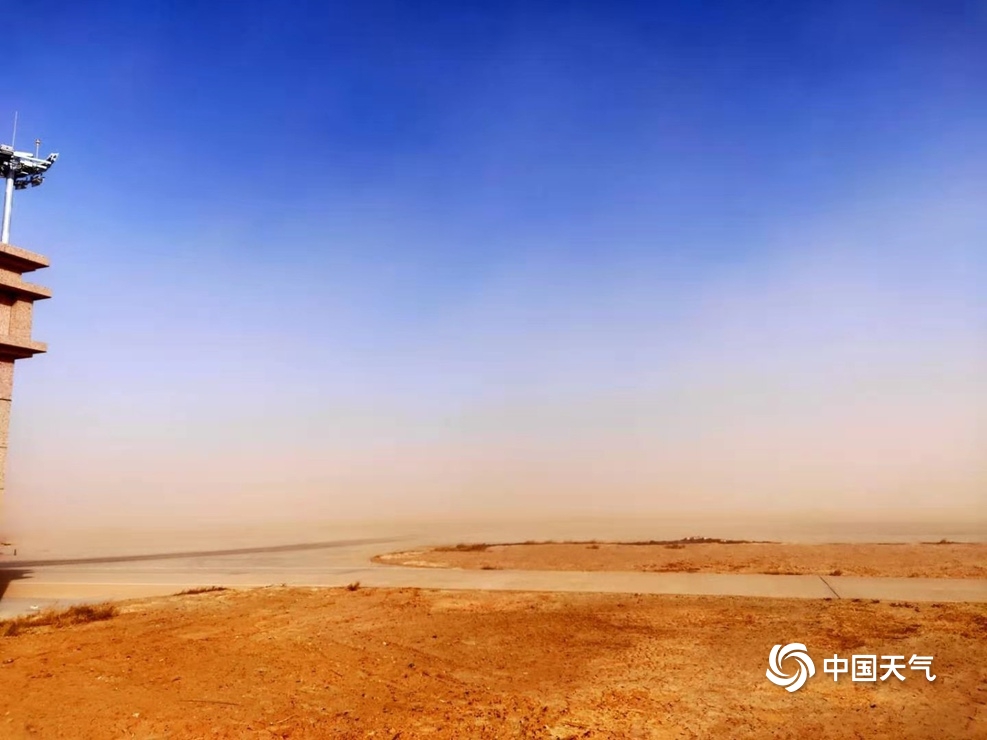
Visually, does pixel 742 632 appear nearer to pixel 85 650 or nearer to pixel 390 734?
pixel 390 734

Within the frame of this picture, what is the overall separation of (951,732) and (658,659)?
11.3ft

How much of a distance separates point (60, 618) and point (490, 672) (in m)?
8.48

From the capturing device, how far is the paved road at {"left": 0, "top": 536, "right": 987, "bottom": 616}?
1393cm

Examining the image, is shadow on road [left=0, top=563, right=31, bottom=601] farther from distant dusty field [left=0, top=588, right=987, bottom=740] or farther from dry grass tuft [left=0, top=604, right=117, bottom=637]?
distant dusty field [left=0, top=588, right=987, bottom=740]

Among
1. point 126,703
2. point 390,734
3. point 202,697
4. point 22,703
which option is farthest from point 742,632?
point 22,703

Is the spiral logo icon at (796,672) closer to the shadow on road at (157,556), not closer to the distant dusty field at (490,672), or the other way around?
the distant dusty field at (490,672)

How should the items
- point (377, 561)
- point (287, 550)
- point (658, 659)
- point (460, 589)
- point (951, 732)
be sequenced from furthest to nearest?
point (287, 550) < point (377, 561) < point (460, 589) < point (658, 659) < point (951, 732)

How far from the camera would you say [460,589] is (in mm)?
15484

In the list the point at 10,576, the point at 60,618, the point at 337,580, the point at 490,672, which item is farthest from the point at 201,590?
the point at 490,672

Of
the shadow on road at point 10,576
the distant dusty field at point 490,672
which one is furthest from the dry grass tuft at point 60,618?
the shadow on road at point 10,576

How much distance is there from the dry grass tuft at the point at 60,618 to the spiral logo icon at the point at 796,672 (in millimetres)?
11200

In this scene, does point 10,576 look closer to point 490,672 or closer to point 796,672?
point 490,672

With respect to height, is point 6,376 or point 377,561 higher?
point 6,376

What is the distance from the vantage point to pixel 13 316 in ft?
39.9
